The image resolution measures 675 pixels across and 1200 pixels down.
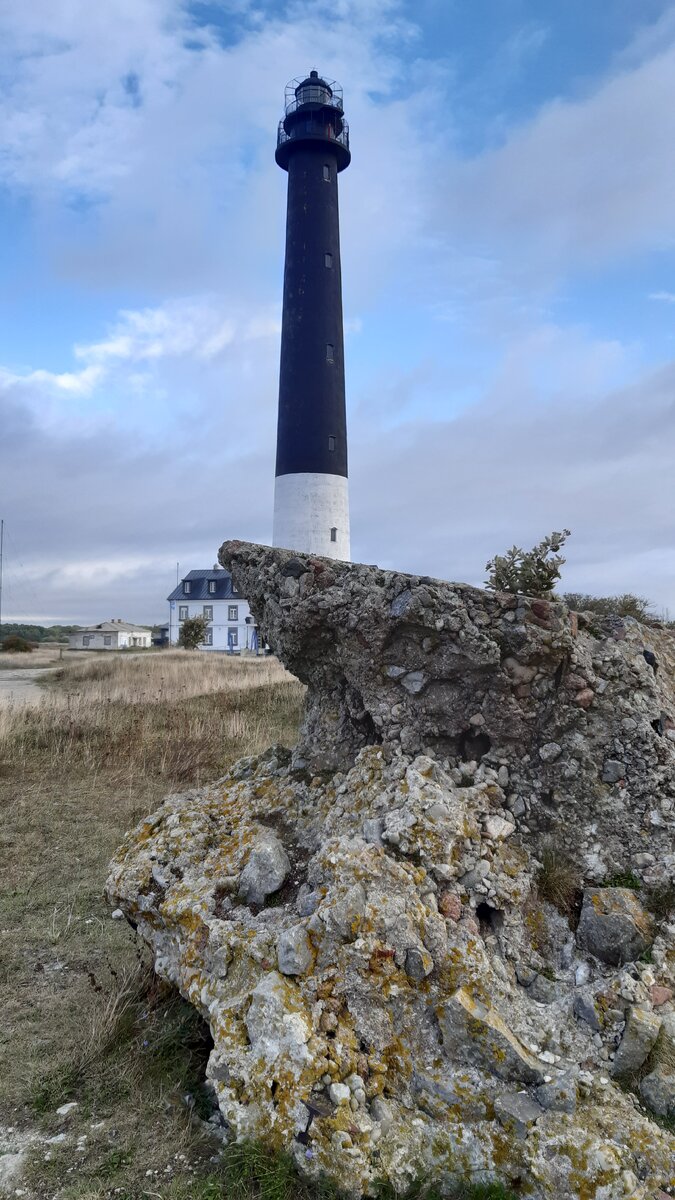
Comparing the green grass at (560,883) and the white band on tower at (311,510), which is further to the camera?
the white band on tower at (311,510)

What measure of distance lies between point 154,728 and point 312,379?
645 inches

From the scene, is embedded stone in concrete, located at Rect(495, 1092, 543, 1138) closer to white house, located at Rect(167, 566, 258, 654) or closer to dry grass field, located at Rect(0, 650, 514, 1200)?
dry grass field, located at Rect(0, 650, 514, 1200)

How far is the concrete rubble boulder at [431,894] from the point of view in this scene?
111 inches

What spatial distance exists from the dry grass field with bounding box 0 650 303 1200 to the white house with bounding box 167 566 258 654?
4629 cm

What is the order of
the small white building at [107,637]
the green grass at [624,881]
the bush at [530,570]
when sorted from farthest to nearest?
the small white building at [107,637], the bush at [530,570], the green grass at [624,881]

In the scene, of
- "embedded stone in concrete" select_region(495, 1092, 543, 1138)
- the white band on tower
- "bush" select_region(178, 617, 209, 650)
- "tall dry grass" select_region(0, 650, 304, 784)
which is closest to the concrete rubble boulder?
"embedded stone in concrete" select_region(495, 1092, 543, 1138)

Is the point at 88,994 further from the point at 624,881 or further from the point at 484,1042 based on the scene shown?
the point at 624,881

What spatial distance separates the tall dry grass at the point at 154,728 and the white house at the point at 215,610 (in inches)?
1516

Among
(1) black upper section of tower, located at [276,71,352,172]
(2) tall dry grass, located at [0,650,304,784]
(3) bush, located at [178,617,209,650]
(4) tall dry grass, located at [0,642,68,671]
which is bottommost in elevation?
(2) tall dry grass, located at [0,650,304,784]

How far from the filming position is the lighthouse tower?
85.8ft

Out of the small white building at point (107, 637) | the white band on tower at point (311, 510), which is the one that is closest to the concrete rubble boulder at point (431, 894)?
the white band on tower at point (311, 510)

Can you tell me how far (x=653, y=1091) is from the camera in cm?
297

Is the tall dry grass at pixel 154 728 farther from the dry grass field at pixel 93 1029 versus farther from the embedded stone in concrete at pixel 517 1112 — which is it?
the embedded stone in concrete at pixel 517 1112

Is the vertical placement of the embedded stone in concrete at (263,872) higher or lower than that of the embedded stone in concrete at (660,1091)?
higher
